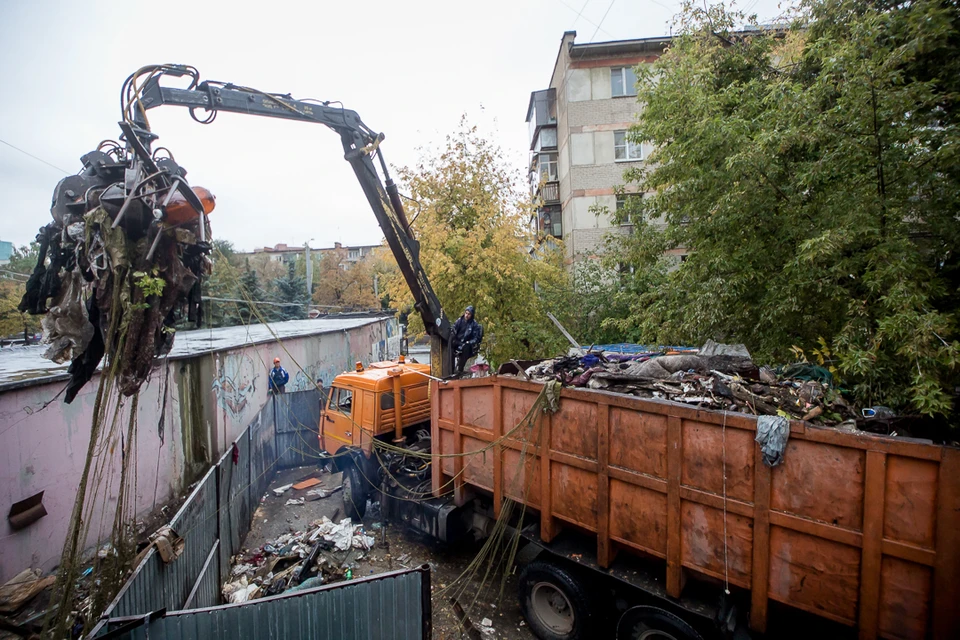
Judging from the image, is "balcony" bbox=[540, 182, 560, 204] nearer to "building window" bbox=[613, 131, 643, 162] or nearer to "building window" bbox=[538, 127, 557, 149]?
"building window" bbox=[538, 127, 557, 149]

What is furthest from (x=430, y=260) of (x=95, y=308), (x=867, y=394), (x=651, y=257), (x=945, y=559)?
(x=945, y=559)

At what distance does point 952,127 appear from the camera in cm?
468

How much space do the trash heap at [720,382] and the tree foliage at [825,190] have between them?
470 mm

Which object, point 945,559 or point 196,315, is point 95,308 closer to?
point 196,315

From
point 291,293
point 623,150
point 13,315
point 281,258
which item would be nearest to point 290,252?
point 281,258

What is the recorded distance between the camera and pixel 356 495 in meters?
7.24

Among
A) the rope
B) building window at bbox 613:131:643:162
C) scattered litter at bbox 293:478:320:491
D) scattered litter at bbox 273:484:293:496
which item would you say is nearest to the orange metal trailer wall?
the rope

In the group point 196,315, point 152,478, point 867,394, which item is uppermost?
point 196,315

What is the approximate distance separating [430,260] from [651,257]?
5.21 m

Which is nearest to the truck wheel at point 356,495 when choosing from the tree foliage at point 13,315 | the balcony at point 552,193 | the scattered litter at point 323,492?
the scattered litter at point 323,492

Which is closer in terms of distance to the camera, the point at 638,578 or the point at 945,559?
the point at 945,559

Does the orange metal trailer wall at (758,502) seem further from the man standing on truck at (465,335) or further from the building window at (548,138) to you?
the building window at (548,138)

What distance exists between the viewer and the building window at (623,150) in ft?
62.2

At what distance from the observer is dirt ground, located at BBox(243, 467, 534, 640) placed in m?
5.09
